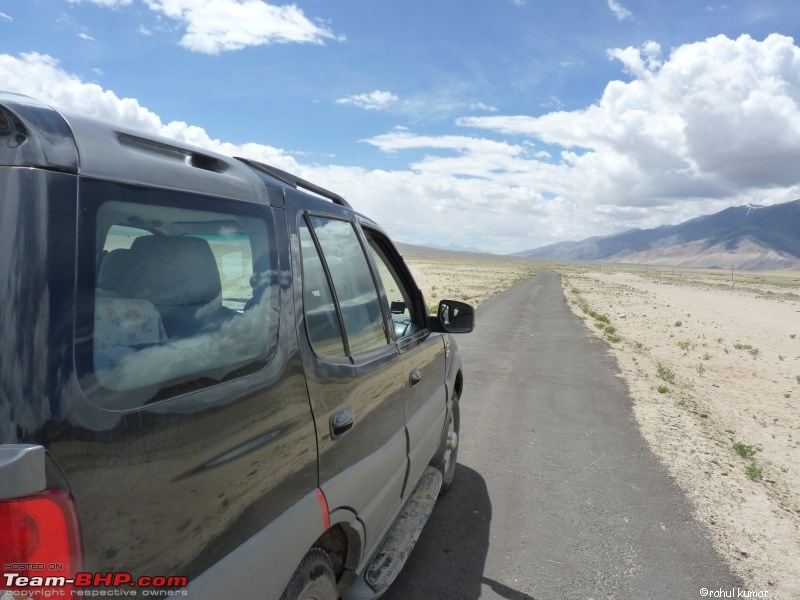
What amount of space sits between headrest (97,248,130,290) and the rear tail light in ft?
1.63

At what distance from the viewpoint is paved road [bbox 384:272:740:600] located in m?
3.25

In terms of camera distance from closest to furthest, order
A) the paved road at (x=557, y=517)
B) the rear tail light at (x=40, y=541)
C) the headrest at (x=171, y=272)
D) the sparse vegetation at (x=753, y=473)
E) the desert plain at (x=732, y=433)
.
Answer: the rear tail light at (x=40, y=541)
the headrest at (x=171, y=272)
the paved road at (x=557, y=517)
the desert plain at (x=732, y=433)
the sparse vegetation at (x=753, y=473)

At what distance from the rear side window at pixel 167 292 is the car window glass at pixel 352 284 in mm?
511

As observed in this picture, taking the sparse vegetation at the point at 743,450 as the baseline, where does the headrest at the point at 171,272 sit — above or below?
above

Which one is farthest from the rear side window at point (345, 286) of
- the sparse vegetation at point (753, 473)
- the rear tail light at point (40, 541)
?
the sparse vegetation at point (753, 473)

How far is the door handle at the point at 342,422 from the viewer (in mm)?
2029

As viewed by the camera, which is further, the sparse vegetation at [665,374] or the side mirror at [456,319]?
the sparse vegetation at [665,374]

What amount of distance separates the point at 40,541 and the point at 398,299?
105 inches

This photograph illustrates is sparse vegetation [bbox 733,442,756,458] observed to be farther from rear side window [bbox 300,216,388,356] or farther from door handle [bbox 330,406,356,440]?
door handle [bbox 330,406,356,440]

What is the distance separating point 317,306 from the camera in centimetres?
217

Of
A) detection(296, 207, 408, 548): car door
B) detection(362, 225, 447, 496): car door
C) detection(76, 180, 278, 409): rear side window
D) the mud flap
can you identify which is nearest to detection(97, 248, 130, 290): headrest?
detection(76, 180, 278, 409): rear side window

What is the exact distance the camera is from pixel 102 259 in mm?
1311

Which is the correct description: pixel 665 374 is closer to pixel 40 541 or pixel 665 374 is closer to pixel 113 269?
pixel 113 269

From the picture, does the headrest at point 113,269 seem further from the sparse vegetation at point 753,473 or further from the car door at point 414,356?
the sparse vegetation at point 753,473
